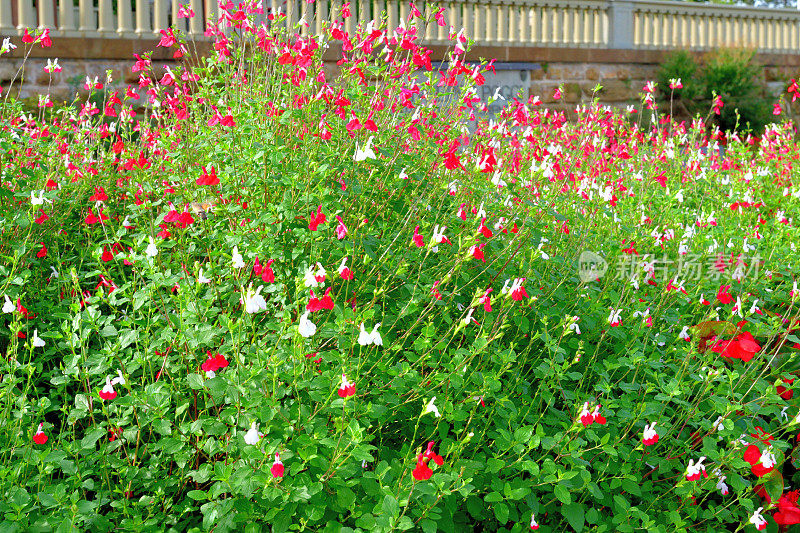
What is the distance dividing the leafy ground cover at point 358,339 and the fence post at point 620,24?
8.43 metres

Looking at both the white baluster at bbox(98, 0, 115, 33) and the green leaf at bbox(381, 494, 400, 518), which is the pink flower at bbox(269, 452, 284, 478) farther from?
the white baluster at bbox(98, 0, 115, 33)

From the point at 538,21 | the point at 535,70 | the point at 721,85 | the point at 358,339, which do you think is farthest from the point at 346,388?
the point at 721,85

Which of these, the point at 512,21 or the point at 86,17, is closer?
the point at 86,17

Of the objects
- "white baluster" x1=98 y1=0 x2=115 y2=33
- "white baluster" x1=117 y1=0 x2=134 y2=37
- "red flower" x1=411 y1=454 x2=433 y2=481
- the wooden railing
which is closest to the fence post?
the wooden railing

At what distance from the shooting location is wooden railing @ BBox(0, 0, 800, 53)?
7777 millimetres

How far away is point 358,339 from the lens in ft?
5.92

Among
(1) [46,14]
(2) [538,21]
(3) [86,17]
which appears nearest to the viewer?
(1) [46,14]

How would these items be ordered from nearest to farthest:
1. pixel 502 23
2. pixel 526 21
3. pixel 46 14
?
pixel 46 14 < pixel 502 23 < pixel 526 21

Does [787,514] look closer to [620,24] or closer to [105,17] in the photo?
[105,17]

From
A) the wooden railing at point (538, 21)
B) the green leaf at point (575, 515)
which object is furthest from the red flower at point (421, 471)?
the wooden railing at point (538, 21)

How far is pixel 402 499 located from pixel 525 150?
110 inches

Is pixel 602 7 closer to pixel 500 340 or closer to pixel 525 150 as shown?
pixel 525 150

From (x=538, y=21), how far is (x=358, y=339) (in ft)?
33.0

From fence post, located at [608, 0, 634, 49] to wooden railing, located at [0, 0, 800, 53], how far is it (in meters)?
0.01
